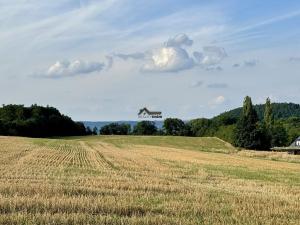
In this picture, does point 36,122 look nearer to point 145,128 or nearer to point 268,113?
point 145,128

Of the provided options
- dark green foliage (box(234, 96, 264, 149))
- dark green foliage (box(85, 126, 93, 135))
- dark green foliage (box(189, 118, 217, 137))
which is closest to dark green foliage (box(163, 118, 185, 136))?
dark green foliage (box(189, 118, 217, 137))

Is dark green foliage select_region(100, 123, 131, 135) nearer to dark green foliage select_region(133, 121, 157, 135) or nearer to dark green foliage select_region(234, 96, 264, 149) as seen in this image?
dark green foliage select_region(133, 121, 157, 135)

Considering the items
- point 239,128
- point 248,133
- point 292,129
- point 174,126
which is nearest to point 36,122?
point 239,128

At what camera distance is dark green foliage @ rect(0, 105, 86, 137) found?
12562 centimetres

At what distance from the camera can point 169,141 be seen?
365 feet

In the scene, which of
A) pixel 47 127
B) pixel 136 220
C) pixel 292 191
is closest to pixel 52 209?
pixel 136 220

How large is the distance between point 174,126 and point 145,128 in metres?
9.07

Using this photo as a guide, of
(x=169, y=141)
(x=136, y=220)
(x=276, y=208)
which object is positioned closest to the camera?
(x=136, y=220)

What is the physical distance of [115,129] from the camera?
173750 mm

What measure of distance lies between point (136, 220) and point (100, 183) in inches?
339

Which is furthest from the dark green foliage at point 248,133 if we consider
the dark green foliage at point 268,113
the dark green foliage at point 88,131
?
the dark green foliage at point 88,131

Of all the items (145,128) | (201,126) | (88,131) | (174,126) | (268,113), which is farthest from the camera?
(201,126)

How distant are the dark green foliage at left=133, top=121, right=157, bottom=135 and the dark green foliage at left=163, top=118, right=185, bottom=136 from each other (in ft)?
13.5

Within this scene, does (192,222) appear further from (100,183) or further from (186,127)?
(186,127)
